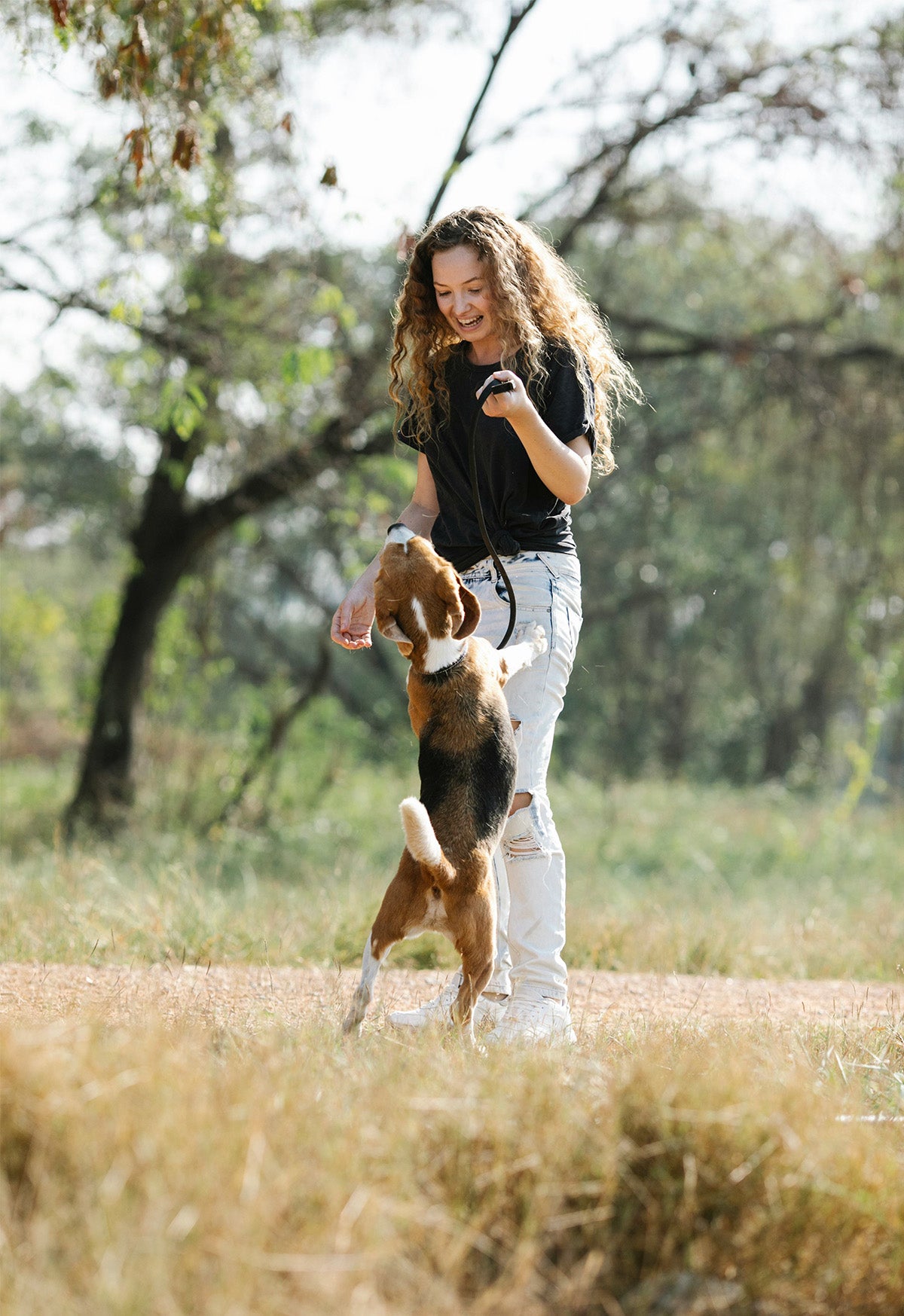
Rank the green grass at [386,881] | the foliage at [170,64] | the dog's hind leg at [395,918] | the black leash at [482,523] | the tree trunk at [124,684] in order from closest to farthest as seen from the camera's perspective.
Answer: the dog's hind leg at [395,918] < the black leash at [482,523] < the foliage at [170,64] < the green grass at [386,881] < the tree trunk at [124,684]

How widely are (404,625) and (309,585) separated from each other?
16.9 m

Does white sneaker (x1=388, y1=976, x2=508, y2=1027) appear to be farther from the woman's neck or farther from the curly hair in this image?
the woman's neck

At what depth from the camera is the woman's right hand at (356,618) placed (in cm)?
413

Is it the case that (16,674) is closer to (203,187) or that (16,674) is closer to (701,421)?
(701,421)

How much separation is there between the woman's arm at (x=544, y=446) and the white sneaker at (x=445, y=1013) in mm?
1628

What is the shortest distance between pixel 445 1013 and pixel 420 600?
1.34m

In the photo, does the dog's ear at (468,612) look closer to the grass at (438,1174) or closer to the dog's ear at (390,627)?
the dog's ear at (390,627)

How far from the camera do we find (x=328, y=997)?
179 inches

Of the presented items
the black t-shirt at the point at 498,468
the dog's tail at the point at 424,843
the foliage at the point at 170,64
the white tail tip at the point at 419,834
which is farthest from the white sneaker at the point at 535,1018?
the foliage at the point at 170,64

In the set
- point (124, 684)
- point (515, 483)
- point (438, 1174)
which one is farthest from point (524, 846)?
point (124, 684)

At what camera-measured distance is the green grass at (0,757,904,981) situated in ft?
18.9

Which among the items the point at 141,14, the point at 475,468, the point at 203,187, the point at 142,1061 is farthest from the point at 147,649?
the point at 142,1061

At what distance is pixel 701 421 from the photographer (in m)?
13.9

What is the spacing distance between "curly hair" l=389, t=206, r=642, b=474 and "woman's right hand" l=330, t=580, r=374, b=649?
608 mm
